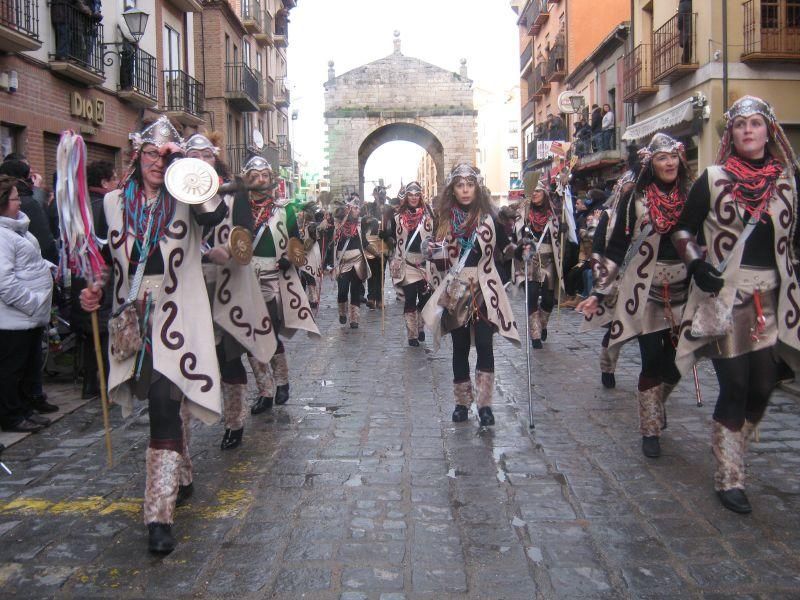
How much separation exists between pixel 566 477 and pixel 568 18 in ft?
104

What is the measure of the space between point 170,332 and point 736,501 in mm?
2931

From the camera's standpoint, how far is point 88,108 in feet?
54.3

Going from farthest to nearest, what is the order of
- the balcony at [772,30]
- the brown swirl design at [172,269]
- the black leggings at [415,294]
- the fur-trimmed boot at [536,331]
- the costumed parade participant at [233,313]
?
the balcony at [772,30], the black leggings at [415,294], the fur-trimmed boot at [536,331], the costumed parade participant at [233,313], the brown swirl design at [172,269]

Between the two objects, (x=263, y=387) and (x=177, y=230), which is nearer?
(x=177, y=230)

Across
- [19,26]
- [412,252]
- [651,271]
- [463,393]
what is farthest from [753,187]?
[19,26]

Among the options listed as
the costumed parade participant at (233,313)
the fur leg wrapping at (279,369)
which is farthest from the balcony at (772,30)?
the costumed parade participant at (233,313)

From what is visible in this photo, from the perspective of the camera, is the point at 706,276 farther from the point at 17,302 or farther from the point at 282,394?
the point at 17,302

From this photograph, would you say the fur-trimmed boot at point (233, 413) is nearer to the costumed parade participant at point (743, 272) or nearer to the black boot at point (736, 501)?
the costumed parade participant at point (743, 272)

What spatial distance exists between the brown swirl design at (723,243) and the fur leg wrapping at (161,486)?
2.95 metres

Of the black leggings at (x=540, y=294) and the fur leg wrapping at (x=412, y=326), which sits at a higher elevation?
the black leggings at (x=540, y=294)

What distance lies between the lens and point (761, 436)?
5766 mm

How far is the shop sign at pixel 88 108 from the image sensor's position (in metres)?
15.9

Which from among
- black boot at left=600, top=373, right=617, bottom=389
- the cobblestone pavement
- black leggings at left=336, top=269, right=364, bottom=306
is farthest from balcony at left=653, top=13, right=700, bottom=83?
the cobblestone pavement

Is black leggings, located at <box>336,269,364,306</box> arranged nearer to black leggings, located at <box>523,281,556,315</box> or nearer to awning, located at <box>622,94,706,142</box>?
black leggings, located at <box>523,281,556,315</box>
